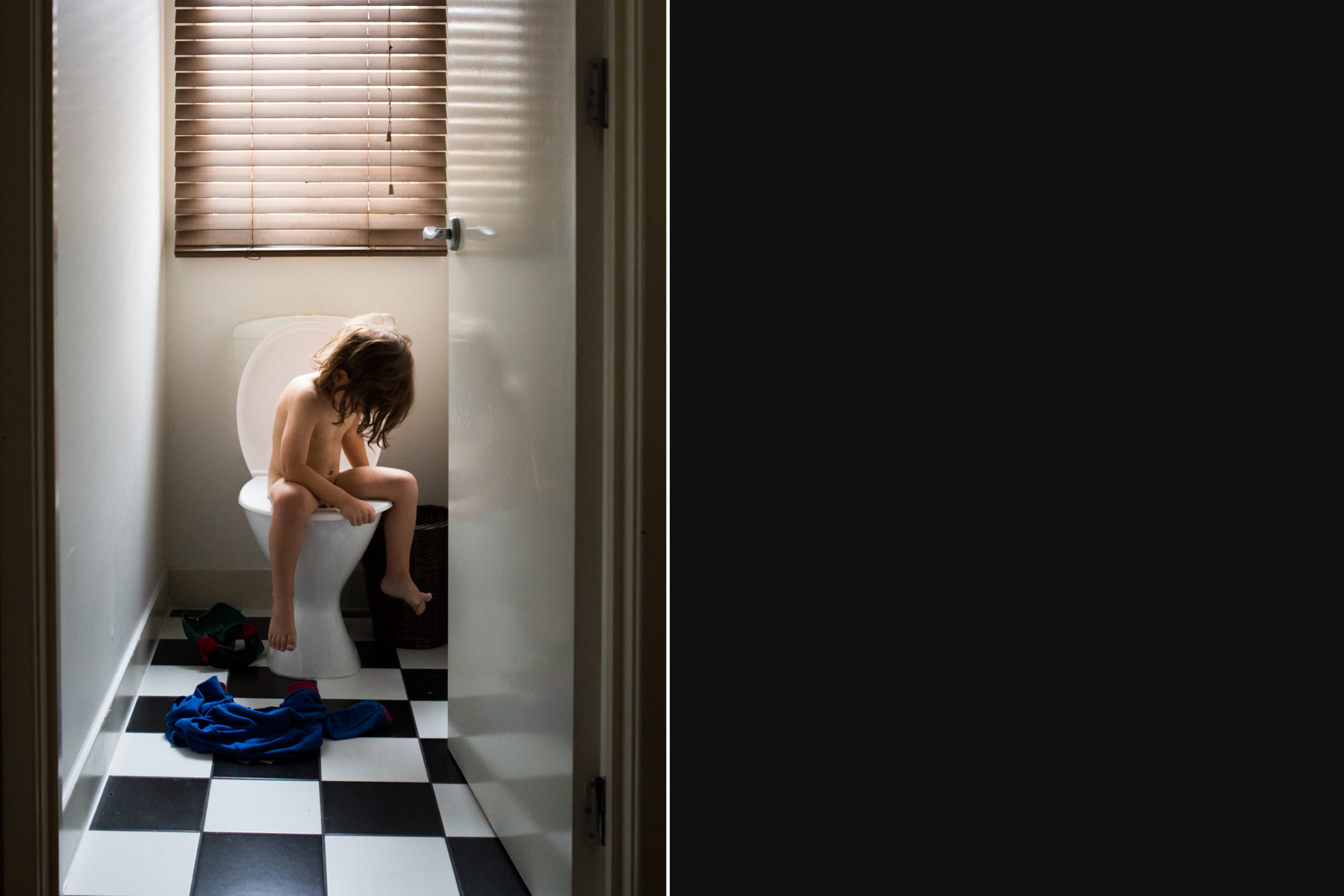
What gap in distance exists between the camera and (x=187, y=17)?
288 centimetres

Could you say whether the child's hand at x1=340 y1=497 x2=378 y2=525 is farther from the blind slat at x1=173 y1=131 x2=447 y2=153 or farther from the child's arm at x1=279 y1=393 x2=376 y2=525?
the blind slat at x1=173 y1=131 x2=447 y2=153

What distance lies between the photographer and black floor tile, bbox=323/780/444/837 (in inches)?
67.1

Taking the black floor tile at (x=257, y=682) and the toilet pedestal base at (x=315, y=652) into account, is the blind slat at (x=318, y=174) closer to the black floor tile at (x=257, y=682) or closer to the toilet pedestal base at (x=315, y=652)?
the toilet pedestal base at (x=315, y=652)

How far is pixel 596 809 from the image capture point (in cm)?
129

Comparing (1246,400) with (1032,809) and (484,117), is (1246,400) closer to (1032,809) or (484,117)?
(1032,809)

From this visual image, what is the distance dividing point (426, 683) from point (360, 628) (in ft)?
1.70

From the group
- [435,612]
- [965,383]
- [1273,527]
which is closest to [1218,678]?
[1273,527]

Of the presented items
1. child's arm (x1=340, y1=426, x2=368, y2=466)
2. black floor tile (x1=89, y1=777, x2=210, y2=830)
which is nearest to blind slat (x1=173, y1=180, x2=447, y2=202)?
child's arm (x1=340, y1=426, x2=368, y2=466)

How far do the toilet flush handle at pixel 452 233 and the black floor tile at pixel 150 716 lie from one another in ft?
3.64

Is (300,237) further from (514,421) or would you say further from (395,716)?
(514,421)

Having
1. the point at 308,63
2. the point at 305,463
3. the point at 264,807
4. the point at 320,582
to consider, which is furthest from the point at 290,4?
the point at 264,807

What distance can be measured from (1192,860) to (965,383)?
31cm

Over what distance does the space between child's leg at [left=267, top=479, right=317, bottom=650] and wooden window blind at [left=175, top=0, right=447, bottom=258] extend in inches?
35.1

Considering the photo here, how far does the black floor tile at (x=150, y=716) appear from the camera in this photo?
2.09 m
